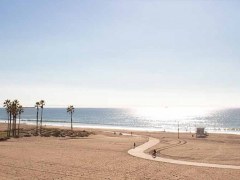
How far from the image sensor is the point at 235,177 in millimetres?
22578

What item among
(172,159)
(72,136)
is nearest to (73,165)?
(172,159)

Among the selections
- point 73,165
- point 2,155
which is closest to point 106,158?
point 73,165

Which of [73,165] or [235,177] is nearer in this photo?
[235,177]

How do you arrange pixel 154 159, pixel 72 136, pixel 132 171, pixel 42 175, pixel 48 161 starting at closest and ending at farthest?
pixel 42 175 < pixel 132 171 < pixel 48 161 < pixel 154 159 < pixel 72 136

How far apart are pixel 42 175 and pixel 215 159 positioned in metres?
22.3

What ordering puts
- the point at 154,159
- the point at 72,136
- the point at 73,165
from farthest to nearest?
the point at 72,136, the point at 154,159, the point at 73,165

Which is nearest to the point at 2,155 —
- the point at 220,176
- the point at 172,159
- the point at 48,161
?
the point at 48,161

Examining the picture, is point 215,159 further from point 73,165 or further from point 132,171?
point 73,165

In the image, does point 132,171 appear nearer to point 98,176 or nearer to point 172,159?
point 98,176

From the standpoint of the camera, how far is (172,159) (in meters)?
31.1

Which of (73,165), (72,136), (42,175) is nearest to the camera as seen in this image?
(42,175)

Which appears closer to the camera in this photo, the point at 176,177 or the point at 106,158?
the point at 176,177

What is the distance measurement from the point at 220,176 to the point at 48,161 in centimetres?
1944

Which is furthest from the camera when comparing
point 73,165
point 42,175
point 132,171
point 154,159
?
point 154,159
